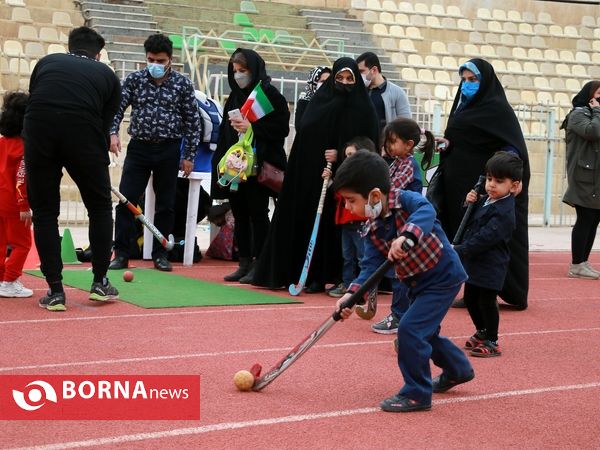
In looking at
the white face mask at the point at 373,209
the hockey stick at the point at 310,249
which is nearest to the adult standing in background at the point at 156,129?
the hockey stick at the point at 310,249

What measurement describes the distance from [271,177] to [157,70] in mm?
1378

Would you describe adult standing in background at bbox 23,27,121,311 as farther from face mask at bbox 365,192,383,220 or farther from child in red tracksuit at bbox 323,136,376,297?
face mask at bbox 365,192,383,220

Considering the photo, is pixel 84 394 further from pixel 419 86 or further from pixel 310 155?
pixel 419 86

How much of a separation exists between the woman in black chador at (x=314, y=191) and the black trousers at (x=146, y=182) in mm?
1235

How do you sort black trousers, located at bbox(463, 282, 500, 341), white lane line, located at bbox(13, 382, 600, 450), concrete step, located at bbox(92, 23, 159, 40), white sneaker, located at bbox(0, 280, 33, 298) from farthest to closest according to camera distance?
concrete step, located at bbox(92, 23, 159, 40)
white sneaker, located at bbox(0, 280, 33, 298)
black trousers, located at bbox(463, 282, 500, 341)
white lane line, located at bbox(13, 382, 600, 450)

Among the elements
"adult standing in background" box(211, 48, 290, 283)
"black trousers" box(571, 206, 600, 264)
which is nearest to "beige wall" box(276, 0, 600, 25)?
"black trousers" box(571, 206, 600, 264)

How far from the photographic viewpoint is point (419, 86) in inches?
850

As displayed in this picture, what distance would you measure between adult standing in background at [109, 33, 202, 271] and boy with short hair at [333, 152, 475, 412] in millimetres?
4751

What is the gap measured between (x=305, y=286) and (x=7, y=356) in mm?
3676

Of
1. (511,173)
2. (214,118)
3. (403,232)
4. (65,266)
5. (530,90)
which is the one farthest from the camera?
(530,90)

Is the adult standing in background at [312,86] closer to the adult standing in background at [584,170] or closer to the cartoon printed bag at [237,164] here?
the cartoon printed bag at [237,164]

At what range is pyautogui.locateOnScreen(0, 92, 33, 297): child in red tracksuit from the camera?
7.59 metres

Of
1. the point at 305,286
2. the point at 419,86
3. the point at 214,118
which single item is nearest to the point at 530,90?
the point at 419,86

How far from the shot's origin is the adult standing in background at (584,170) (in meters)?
10.7
